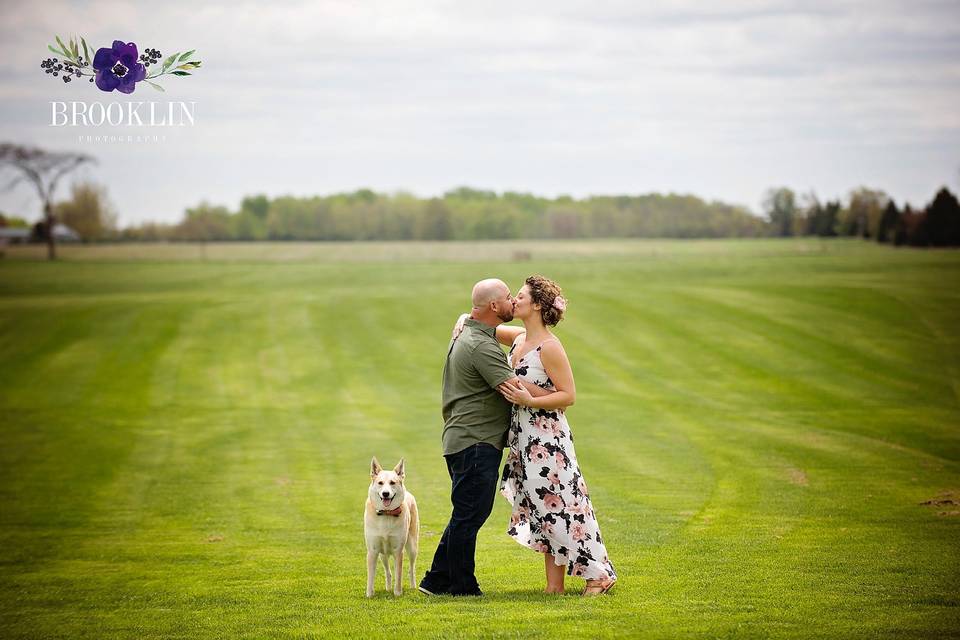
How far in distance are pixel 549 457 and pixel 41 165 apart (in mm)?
78109

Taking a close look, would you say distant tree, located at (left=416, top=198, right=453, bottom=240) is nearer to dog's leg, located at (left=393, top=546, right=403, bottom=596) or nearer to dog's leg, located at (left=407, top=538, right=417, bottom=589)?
dog's leg, located at (left=407, top=538, right=417, bottom=589)

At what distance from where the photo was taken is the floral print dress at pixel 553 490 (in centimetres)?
816

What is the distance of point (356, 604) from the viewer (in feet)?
27.7

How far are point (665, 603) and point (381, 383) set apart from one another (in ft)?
64.5

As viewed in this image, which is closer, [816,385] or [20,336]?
Result: [816,385]

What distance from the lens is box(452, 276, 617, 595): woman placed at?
8.05 meters

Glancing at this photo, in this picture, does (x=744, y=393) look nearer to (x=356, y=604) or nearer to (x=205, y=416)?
(x=205, y=416)

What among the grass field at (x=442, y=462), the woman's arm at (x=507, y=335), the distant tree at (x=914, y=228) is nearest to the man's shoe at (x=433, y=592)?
the grass field at (x=442, y=462)

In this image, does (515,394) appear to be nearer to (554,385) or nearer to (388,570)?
(554,385)

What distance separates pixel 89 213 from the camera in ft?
300

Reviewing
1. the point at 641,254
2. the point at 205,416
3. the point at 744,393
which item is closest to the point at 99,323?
the point at 205,416

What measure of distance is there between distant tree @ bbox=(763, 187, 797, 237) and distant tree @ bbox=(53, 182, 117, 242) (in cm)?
6049

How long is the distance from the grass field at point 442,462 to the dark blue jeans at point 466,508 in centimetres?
35

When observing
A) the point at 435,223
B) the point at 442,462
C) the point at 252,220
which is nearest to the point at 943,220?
the point at 435,223
